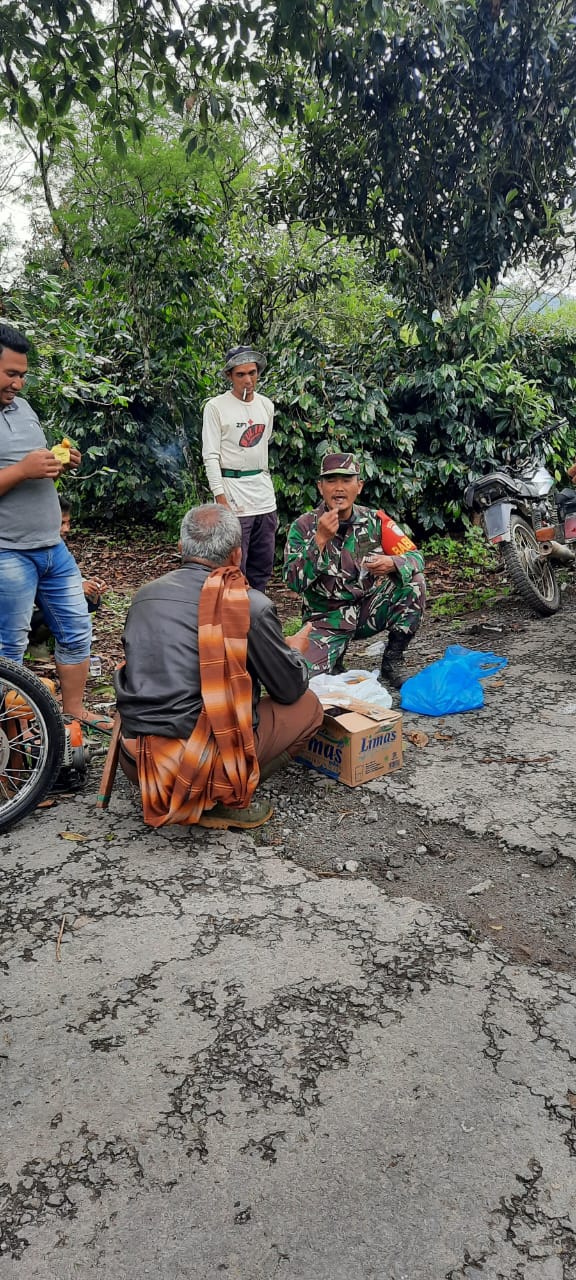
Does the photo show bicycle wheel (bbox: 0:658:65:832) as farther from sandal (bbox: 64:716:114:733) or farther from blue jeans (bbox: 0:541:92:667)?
sandal (bbox: 64:716:114:733)

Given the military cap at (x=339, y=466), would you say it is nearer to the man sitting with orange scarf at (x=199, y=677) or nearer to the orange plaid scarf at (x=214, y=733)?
the man sitting with orange scarf at (x=199, y=677)

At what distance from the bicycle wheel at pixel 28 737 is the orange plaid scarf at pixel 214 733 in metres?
0.41

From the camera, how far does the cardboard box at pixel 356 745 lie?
346 cm

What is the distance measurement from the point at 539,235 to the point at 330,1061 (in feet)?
26.7

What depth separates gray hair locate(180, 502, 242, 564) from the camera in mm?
3131

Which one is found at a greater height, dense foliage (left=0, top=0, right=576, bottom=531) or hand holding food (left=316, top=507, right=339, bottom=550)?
dense foliage (left=0, top=0, right=576, bottom=531)

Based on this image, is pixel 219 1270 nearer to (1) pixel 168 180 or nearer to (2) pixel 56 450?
(2) pixel 56 450

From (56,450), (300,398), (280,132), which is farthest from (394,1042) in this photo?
(280,132)

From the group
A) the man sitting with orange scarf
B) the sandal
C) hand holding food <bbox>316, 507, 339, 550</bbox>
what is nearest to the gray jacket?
the man sitting with orange scarf

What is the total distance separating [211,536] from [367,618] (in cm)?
171

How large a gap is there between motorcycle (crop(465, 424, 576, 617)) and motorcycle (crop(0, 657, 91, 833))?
352 centimetres

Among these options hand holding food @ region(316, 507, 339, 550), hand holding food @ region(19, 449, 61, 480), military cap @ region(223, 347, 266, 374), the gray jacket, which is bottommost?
the gray jacket

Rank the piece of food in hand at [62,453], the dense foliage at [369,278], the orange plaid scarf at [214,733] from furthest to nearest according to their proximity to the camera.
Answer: the dense foliage at [369,278]
the piece of food in hand at [62,453]
the orange plaid scarf at [214,733]

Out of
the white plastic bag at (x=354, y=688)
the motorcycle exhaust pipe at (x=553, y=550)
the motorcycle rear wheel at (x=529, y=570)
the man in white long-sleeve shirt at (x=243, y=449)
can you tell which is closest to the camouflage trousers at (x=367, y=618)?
the white plastic bag at (x=354, y=688)
